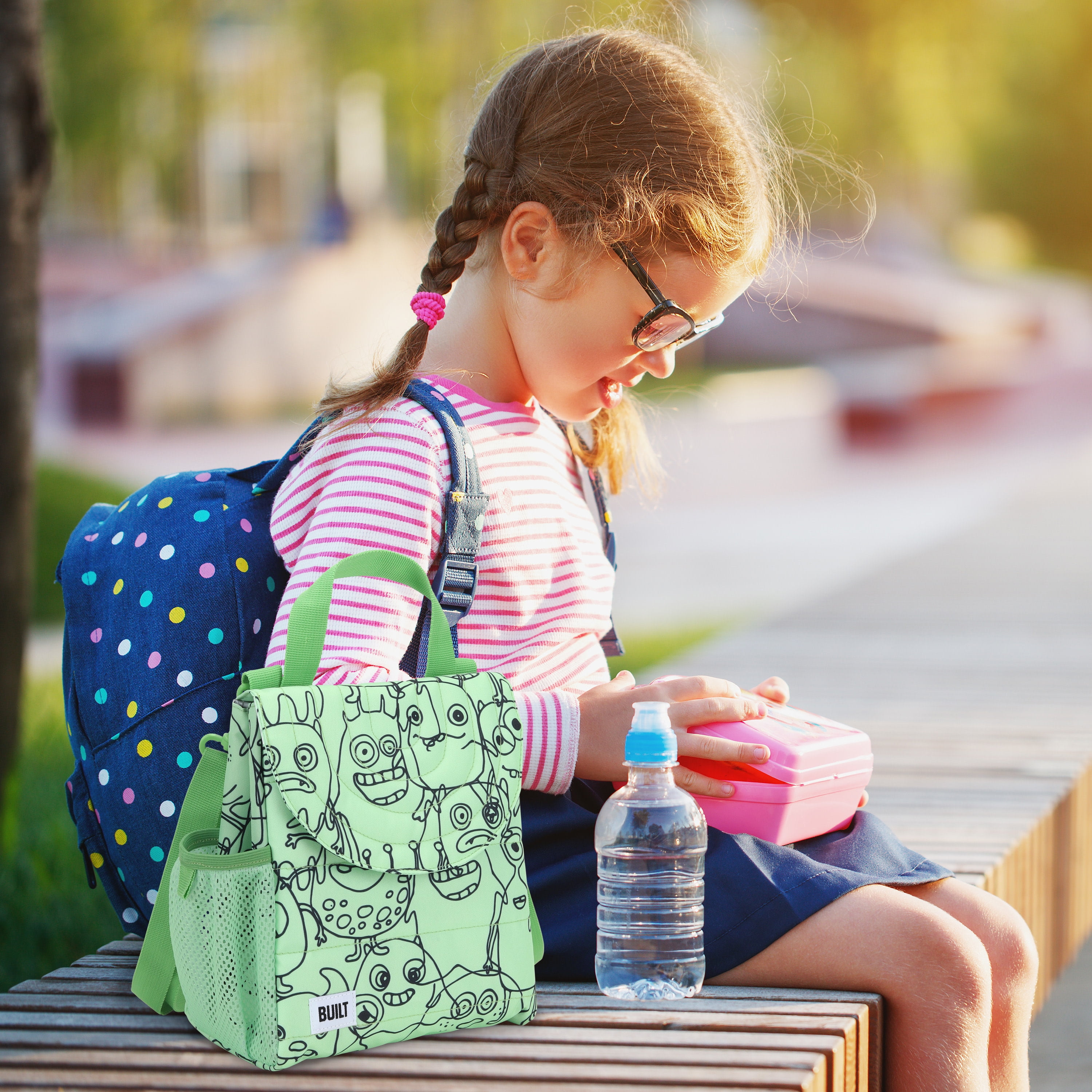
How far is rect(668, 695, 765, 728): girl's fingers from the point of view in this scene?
2.18 meters

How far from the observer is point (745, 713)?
2.22 metres

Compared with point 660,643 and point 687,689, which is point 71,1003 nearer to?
point 687,689

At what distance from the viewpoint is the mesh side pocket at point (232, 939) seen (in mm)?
1839

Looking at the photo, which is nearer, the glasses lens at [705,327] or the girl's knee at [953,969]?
the girl's knee at [953,969]

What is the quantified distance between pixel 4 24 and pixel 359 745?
9.71ft

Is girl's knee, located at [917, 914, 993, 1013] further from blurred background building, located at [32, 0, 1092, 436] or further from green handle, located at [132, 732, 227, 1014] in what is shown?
blurred background building, located at [32, 0, 1092, 436]

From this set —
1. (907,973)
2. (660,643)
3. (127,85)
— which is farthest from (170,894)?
(127,85)

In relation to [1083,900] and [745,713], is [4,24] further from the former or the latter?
[1083,900]

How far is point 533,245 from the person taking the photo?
232 centimetres

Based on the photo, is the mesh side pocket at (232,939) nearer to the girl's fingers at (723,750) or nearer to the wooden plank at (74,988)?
the wooden plank at (74,988)

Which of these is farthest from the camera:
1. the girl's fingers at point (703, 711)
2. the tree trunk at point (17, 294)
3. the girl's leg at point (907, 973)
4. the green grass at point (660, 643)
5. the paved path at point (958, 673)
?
the green grass at point (660, 643)

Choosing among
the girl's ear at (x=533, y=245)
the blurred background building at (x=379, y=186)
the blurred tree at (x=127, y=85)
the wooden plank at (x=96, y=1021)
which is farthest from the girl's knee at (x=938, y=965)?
the blurred tree at (x=127, y=85)

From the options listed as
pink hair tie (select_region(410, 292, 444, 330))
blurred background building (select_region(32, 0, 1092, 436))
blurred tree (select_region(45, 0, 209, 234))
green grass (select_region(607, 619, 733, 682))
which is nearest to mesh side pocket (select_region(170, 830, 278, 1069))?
pink hair tie (select_region(410, 292, 444, 330))

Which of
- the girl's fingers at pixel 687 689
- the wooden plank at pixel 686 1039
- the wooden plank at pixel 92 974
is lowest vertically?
the wooden plank at pixel 92 974
